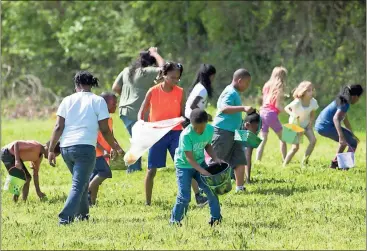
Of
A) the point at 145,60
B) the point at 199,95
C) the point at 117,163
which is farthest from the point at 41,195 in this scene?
the point at 145,60

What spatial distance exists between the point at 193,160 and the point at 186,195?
384 millimetres

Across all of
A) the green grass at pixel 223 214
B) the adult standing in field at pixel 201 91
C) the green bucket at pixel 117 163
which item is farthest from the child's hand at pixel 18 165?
the adult standing in field at pixel 201 91

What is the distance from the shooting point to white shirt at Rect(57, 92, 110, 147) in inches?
417

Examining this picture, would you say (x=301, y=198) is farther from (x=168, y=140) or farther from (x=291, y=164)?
(x=291, y=164)

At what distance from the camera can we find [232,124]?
12953mm

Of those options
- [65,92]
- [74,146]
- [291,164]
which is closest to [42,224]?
[74,146]

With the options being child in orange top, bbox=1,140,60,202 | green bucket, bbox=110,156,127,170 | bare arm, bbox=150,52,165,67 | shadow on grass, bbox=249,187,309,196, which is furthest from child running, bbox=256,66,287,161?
child in orange top, bbox=1,140,60,202

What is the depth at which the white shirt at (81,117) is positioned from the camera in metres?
10.6

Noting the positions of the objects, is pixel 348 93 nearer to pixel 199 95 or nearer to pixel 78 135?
pixel 199 95

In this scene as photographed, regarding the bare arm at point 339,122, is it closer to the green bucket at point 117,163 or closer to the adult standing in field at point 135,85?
the adult standing in field at point 135,85

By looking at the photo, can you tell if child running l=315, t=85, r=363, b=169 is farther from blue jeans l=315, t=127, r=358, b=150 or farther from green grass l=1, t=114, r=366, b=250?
green grass l=1, t=114, r=366, b=250

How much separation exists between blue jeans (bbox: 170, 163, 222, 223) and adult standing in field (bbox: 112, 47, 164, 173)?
13.6 feet

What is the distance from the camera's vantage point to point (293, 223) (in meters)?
10.6

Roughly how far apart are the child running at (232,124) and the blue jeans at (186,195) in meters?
2.19
